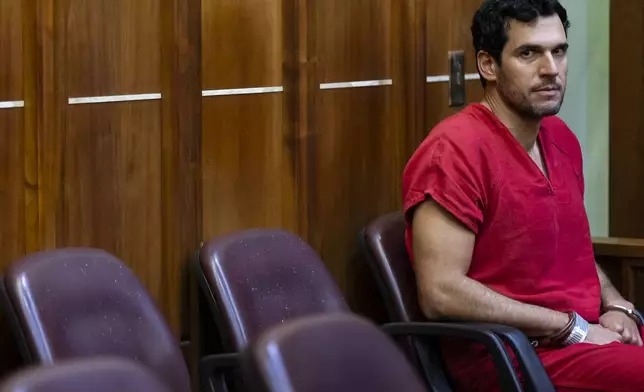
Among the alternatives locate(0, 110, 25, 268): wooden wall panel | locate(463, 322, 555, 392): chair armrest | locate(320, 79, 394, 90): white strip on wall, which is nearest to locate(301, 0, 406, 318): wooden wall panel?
locate(320, 79, 394, 90): white strip on wall

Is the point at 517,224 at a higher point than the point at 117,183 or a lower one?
lower

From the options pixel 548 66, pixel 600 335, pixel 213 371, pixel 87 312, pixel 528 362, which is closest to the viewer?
pixel 87 312

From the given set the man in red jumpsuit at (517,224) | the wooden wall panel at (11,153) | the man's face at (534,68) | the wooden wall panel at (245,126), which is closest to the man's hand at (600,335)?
the man in red jumpsuit at (517,224)

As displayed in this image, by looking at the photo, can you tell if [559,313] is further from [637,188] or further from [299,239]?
[637,188]

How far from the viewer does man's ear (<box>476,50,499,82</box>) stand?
325 centimetres

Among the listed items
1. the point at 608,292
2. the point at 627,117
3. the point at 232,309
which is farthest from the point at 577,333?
the point at 627,117

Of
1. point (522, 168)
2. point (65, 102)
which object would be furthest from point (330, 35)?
point (65, 102)

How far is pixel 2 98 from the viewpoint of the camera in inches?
103

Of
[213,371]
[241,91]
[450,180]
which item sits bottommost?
[213,371]

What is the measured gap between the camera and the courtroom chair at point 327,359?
199 centimetres

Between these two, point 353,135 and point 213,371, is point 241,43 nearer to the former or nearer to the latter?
point 353,135

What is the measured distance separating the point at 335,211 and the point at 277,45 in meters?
0.50

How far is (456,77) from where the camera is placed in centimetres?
381

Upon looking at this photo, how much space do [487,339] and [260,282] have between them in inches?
21.6
